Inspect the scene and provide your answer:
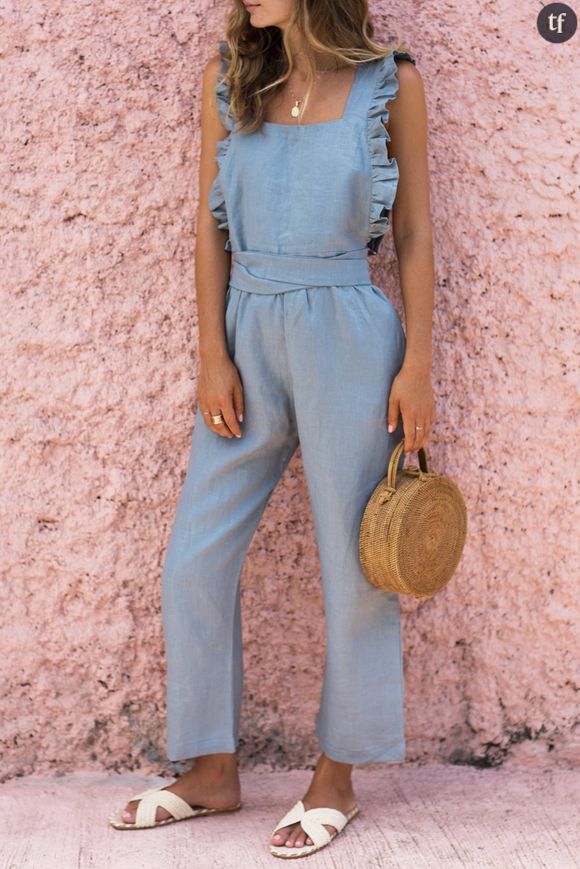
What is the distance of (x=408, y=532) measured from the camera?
6.76 ft

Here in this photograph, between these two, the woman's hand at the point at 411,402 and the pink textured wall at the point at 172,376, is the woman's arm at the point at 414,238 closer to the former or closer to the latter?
the woman's hand at the point at 411,402

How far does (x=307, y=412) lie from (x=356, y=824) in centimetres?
90

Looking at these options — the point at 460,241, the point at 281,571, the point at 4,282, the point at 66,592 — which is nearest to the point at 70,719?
the point at 66,592

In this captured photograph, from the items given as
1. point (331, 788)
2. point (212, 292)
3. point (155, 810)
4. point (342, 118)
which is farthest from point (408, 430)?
point (155, 810)

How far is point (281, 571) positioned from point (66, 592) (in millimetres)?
501

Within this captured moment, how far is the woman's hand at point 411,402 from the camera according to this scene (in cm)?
211

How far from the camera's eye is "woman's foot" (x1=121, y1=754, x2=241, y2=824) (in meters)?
2.28

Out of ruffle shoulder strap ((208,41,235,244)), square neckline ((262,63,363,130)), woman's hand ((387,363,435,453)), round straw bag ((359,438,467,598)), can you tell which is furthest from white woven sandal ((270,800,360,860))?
square neckline ((262,63,363,130))

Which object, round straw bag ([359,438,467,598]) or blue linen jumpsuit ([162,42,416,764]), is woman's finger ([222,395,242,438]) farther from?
round straw bag ([359,438,467,598])

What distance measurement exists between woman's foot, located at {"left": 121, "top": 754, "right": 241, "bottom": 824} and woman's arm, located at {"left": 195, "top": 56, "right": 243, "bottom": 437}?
2.41ft

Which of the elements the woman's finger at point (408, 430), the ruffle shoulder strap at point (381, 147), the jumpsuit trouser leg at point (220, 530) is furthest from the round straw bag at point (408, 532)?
the ruffle shoulder strap at point (381, 147)

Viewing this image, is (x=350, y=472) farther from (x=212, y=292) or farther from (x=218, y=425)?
(x=212, y=292)

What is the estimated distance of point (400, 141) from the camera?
85.2 inches

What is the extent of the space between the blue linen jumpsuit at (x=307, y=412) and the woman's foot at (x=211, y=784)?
0.08 meters
